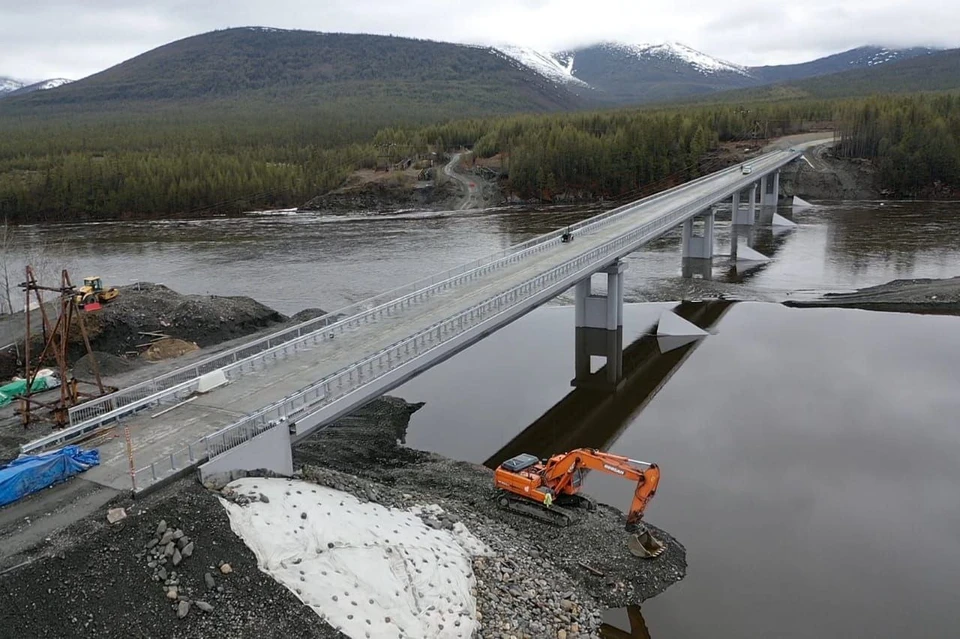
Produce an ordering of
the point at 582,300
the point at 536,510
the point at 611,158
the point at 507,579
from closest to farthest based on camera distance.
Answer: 1. the point at 507,579
2. the point at 536,510
3. the point at 582,300
4. the point at 611,158

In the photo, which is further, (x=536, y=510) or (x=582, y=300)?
(x=582, y=300)

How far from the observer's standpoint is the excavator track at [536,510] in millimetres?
16844

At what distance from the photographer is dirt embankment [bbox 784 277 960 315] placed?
3838 cm

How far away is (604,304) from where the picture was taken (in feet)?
116

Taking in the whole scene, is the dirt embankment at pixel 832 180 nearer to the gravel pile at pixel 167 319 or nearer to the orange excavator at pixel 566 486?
the gravel pile at pixel 167 319

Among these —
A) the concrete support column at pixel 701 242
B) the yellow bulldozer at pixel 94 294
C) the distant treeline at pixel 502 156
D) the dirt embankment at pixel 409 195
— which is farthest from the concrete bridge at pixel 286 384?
the distant treeline at pixel 502 156

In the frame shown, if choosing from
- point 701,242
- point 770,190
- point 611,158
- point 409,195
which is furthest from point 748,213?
point 409,195

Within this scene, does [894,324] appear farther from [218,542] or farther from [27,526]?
[27,526]

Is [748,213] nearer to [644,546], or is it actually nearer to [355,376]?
[644,546]

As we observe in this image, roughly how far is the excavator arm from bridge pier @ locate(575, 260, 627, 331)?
61.4 feet

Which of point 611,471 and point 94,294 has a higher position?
point 94,294

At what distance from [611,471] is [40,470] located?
11687 millimetres

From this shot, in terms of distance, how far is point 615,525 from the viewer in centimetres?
1714

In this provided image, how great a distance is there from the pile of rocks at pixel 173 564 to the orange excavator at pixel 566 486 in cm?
755
